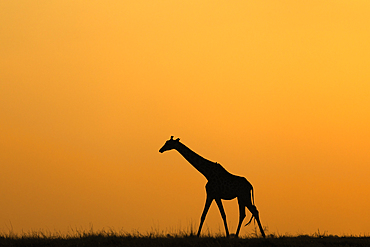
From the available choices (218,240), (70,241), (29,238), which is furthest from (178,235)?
(29,238)

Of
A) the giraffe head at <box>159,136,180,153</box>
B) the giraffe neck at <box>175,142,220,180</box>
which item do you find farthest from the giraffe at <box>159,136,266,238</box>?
the giraffe head at <box>159,136,180,153</box>

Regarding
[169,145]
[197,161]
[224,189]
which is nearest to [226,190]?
[224,189]

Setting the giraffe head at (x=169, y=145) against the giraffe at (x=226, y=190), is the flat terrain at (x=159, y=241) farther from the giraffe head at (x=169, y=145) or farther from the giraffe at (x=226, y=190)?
the giraffe head at (x=169, y=145)

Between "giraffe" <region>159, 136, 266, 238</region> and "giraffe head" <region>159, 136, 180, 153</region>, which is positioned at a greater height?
"giraffe head" <region>159, 136, 180, 153</region>

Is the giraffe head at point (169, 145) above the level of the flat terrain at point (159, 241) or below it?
above

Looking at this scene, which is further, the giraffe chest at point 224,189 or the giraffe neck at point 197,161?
the giraffe neck at point 197,161

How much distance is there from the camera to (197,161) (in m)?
24.0

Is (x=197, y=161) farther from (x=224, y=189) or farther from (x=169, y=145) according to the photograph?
(x=224, y=189)

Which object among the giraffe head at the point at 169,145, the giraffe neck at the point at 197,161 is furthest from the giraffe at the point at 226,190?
the giraffe head at the point at 169,145

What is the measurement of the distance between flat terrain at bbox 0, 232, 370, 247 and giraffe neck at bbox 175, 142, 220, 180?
2.77 m

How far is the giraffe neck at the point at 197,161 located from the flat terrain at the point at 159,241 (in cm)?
277

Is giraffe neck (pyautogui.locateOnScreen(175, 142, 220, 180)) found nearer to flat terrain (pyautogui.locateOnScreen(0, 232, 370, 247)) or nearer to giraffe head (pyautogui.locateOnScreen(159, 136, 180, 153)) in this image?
giraffe head (pyautogui.locateOnScreen(159, 136, 180, 153))

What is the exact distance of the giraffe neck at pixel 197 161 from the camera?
23.7 m

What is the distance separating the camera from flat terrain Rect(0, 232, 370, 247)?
20.4m
